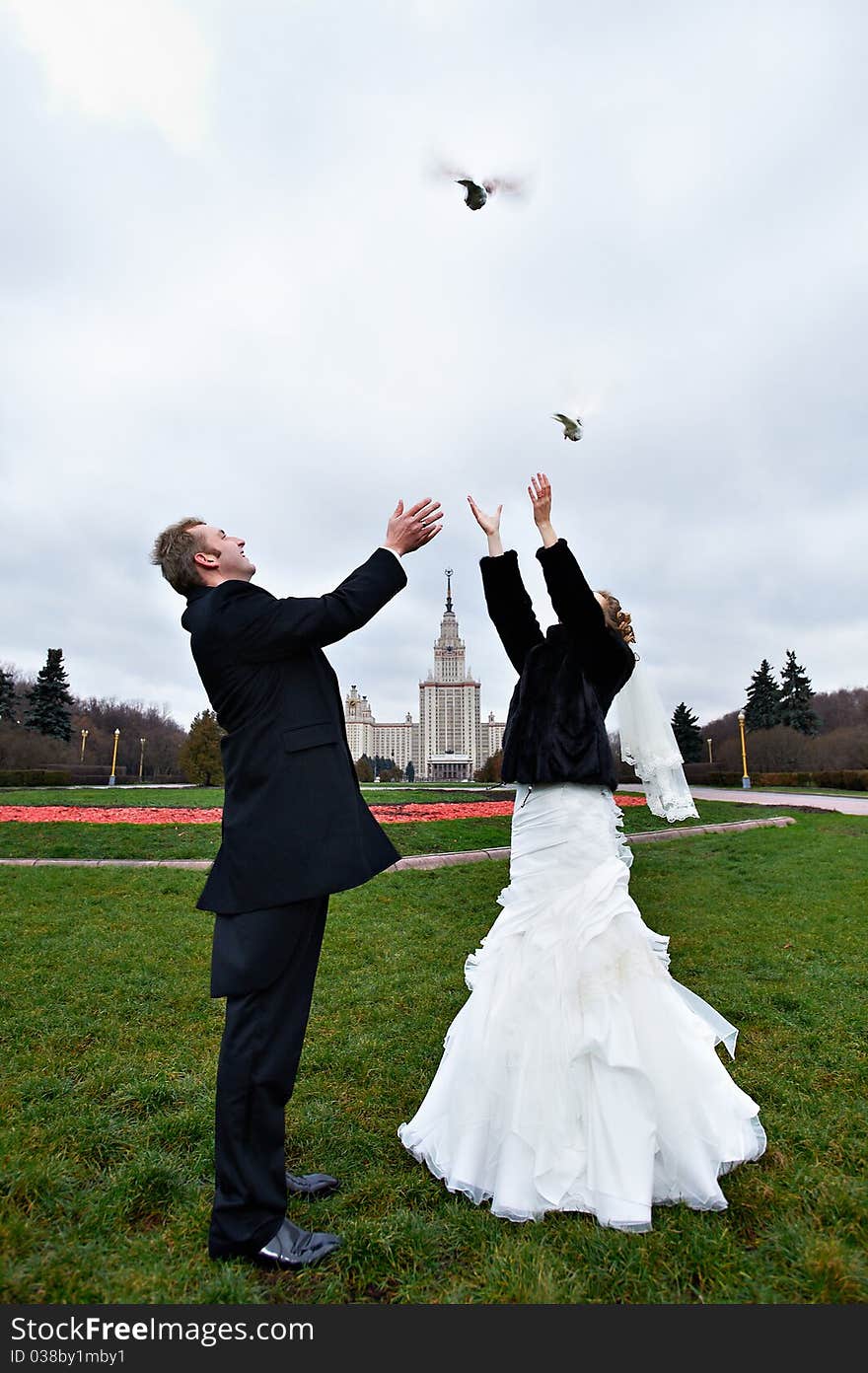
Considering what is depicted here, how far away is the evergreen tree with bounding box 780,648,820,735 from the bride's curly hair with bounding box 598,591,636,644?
186 feet

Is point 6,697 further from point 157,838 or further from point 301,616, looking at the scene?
point 301,616

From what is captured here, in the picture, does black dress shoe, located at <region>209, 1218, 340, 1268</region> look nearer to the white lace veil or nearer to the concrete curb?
the white lace veil

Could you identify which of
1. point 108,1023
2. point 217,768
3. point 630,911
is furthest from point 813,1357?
point 217,768

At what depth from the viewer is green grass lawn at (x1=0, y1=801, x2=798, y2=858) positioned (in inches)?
434

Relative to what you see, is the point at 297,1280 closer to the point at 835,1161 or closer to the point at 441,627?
the point at 835,1161

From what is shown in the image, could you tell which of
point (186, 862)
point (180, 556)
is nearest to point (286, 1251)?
point (180, 556)

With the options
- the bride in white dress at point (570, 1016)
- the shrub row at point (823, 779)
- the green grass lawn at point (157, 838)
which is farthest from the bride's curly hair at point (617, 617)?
the shrub row at point (823, 779)

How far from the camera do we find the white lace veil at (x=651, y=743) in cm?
381

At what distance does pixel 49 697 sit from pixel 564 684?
55582mm

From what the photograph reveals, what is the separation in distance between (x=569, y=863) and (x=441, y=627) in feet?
444

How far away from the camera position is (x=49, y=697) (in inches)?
2032

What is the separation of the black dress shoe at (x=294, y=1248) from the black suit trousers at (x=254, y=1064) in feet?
0.11

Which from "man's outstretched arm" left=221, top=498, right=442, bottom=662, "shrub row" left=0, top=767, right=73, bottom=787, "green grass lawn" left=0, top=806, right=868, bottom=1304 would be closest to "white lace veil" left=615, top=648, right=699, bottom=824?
"green grass lawn" left=0, top=806, right=868, bottom=1304

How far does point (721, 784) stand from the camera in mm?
44281
